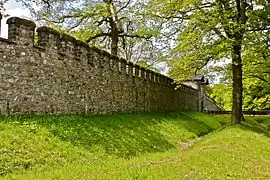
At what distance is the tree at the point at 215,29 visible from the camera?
18016mm

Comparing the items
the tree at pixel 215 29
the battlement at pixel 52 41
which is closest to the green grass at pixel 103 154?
the battlement at pixel 52 41

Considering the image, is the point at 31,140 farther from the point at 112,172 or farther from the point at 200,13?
the point at 200,13

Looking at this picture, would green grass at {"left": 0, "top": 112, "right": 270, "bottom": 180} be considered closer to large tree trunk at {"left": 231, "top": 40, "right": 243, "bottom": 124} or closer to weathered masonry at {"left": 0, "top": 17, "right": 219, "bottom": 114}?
weathered masonry at {"left": 0, "top": 17, "right": 219, "bottom": 114}

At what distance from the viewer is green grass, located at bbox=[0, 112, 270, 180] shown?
7.55m

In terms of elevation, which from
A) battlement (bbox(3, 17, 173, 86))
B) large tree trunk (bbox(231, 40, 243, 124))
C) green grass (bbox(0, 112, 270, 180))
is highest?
battlement (bbox(3, 17, 173, 86))

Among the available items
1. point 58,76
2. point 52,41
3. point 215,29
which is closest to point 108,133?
point 58,76

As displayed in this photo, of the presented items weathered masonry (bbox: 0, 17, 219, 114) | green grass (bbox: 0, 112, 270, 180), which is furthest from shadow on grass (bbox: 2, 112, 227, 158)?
weathered masonry (bbox: 0, 17, 219, 114)

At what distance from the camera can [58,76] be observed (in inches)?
494

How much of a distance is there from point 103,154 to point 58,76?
3.29 metres

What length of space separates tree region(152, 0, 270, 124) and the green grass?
5124mm

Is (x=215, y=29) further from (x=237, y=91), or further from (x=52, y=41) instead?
(x=52, y=41)

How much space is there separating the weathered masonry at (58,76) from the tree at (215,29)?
9.44 ft

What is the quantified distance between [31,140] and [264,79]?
1780 centimetres

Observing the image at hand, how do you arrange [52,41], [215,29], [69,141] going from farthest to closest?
[215,29], [52,41], [69,141]
